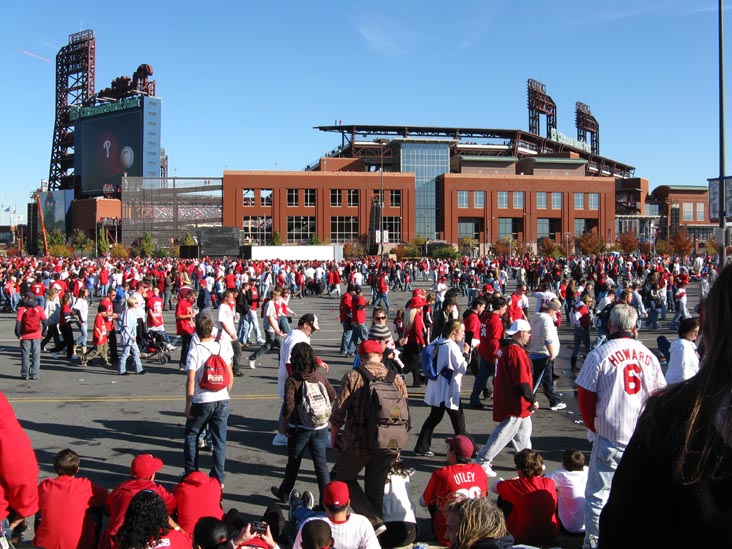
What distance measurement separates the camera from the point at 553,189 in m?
97.2

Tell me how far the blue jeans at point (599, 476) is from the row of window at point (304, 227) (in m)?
85.9

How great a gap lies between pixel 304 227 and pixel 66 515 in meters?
87.2

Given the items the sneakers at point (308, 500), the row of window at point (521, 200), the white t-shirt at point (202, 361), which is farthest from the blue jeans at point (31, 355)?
the row of window at point (521, 200)

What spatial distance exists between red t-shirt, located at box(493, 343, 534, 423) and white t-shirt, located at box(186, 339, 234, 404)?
296 centimetres

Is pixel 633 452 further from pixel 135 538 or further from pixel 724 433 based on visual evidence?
pixel 135 538

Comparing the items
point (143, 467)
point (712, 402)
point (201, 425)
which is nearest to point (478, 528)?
point (712, 402)

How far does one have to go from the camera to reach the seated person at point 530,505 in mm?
5570

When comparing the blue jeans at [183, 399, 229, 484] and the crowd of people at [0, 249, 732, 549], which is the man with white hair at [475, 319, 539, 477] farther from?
the blue jeans at [183, 399, 229, 484]

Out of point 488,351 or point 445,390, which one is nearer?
point 445,390

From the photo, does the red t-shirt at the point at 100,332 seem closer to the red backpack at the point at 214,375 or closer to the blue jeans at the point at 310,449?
the red backpack at the point at 214,375

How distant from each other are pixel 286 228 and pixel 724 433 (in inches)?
3579

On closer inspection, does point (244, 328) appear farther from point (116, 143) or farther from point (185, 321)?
point (116, 143)

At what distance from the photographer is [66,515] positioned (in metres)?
5.14

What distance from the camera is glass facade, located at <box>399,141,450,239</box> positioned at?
96.5 meters
